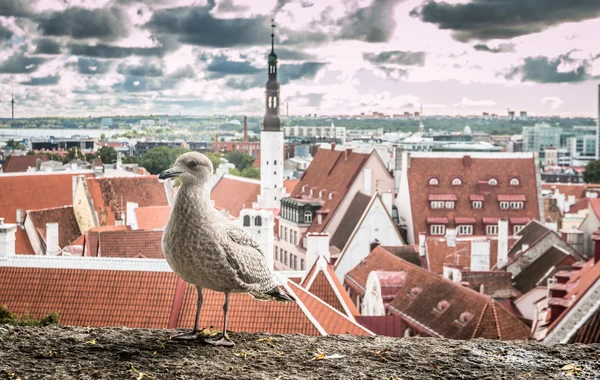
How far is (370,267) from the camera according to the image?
33156 mm

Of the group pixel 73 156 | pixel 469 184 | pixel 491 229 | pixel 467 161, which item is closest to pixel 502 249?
pixel 491 229

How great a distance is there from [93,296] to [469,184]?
3730 cm

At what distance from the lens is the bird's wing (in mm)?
5344

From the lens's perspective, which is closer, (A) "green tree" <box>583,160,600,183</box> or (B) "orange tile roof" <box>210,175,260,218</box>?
(B) "orange tile roof" <box>210,175,260,218</box>

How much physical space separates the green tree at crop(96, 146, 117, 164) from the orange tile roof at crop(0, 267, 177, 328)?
88.7 m

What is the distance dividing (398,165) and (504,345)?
164ft

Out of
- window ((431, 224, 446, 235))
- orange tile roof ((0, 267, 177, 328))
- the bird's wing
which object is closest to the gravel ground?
the bird's wing

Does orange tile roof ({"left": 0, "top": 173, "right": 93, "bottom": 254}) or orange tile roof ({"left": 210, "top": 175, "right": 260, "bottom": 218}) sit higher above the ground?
orange tile roof ({"left": 0, "top": 173, "right": 93, "bottom": 254})

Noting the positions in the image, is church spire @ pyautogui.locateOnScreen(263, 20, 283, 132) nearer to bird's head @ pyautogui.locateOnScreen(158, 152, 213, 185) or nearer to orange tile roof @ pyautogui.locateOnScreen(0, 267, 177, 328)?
orange tile roof @ pyautogui.locateOnScreen(0, 267, 177, 328)

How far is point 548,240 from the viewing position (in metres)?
32.8

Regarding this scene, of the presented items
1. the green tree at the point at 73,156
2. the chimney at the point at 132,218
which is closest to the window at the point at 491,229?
the chimney at the point at 132,218

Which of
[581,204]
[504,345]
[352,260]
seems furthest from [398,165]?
[504,345]

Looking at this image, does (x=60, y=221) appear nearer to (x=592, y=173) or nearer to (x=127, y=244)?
(x=127, y=244)

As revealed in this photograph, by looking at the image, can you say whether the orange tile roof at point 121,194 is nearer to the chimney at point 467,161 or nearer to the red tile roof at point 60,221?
the red tile roof at point 60,221
